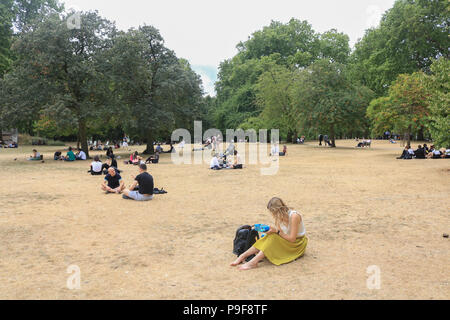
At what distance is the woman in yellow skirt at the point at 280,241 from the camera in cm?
568

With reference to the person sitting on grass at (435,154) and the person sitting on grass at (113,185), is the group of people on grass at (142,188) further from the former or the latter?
the person sitting on grass at (435,154)

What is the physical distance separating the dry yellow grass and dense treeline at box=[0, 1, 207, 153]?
1509 centimetres

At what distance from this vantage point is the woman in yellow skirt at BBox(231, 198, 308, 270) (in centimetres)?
568

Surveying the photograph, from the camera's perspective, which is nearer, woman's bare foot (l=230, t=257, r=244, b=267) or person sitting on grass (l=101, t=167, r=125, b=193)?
woman's bare foot (l=230, t=257, r=244, b=267)

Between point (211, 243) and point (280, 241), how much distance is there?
5.45 feet

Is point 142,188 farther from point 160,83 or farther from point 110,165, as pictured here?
point 160,83

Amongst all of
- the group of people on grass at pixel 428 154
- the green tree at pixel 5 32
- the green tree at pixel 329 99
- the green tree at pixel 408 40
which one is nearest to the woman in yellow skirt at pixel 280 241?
the group of people on grass at pixel 428 154

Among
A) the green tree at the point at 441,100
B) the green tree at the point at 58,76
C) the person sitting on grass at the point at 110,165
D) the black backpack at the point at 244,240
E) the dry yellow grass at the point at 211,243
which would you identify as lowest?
the dry yellow grass at the point at 211,243

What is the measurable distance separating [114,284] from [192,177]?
1262 centimetres

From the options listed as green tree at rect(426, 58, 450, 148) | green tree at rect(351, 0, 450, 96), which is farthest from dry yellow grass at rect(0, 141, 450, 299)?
green tree at rect(351, 0, 450, 96)

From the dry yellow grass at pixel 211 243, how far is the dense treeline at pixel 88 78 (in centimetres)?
1509

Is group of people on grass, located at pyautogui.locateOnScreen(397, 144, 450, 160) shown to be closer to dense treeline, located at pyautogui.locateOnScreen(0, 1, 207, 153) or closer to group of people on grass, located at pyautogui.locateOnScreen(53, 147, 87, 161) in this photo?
dense treeline, located at pyautogui.locateOnScreen(0, 1, 207, 153)

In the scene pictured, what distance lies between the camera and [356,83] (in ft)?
167

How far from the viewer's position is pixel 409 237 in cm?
702
